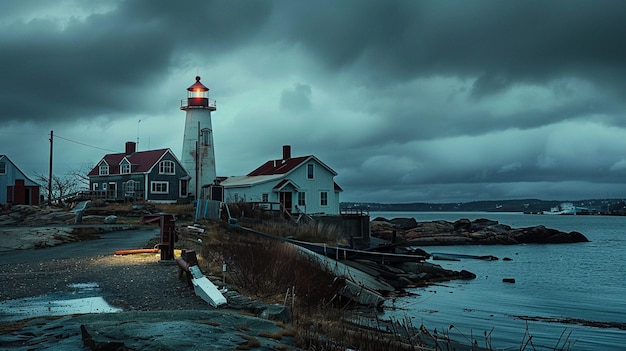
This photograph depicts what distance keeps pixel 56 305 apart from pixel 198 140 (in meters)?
50.8

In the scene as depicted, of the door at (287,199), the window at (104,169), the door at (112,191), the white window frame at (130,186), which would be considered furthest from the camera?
the window at (104,169)

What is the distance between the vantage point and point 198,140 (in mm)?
59719

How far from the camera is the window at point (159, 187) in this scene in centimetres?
5859

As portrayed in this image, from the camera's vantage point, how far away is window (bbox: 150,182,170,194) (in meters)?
58.6

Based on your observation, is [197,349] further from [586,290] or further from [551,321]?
[586,290]

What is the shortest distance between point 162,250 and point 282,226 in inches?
801

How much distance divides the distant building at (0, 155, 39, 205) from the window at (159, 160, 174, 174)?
42.6ft

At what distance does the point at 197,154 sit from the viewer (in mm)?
59594

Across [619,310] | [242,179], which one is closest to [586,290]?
[619,310]

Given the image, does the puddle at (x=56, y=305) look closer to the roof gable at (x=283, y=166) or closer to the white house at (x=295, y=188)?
the white house at (x=295, y=188)

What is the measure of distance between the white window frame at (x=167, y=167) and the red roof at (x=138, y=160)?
2.36ft

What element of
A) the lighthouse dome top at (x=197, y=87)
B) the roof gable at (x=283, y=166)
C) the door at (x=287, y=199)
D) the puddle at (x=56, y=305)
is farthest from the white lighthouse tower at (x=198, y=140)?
the puddle at (x=56, y=305)

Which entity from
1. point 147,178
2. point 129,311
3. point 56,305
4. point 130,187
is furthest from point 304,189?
point 129,311

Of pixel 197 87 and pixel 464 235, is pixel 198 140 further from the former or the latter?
pixel 464 235
